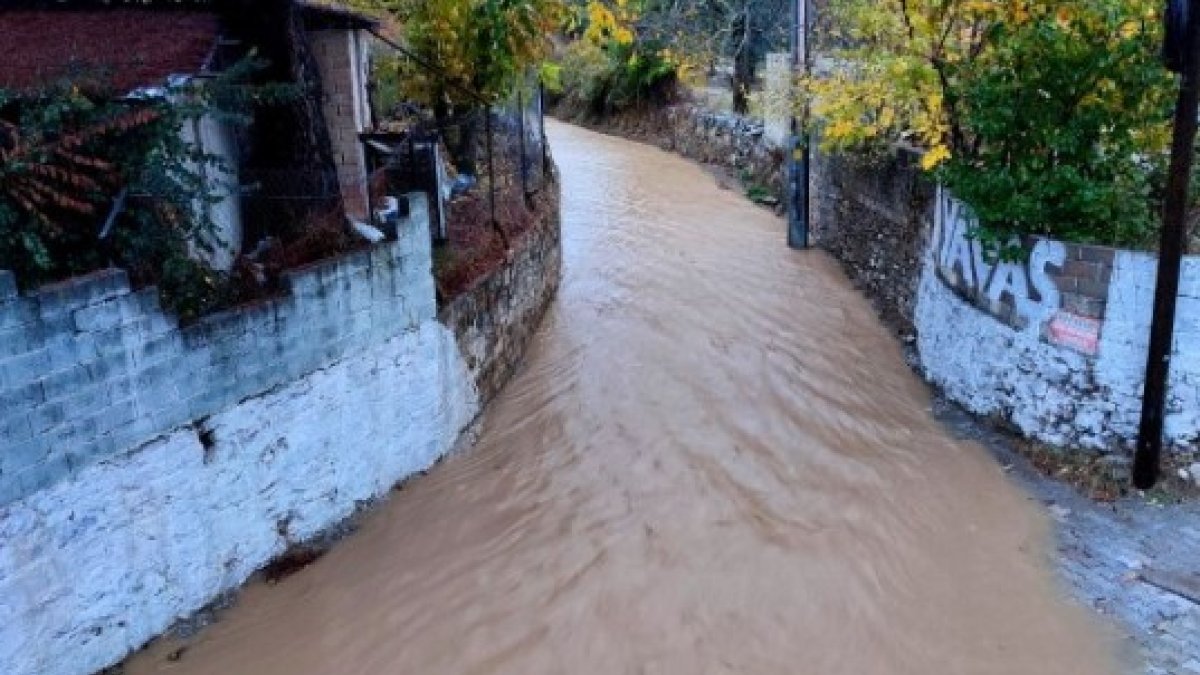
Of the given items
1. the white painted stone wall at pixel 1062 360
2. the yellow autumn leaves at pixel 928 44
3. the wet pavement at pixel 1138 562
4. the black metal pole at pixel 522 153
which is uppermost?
the yellow autumn leaves at pixel 928 44

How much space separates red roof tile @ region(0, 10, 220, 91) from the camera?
7.54 metres

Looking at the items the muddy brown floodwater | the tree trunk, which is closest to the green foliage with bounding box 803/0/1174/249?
the muddy brown floodwater

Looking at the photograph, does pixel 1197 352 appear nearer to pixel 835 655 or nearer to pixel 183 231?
pixel 835 655

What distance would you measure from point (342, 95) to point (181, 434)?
21.5 ft

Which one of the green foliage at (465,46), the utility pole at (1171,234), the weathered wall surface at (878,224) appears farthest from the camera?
the weathered wall surface at (878,224)

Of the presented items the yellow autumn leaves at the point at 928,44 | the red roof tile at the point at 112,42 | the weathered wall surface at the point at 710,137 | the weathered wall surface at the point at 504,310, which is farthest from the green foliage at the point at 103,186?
the weathered wall surface at the point at 710,137

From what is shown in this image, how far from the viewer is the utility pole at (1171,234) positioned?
694 centimetres

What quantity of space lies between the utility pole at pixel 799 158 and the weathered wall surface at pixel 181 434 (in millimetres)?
8991

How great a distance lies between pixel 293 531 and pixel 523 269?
5067 mm

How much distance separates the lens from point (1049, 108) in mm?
8273

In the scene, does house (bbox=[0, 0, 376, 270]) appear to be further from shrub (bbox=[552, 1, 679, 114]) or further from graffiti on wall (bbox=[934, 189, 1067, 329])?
shrub (bbox=[552, 1, 679, 114])

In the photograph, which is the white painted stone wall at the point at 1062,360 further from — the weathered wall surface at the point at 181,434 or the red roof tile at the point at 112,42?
the red roof tile at the point at 112,42

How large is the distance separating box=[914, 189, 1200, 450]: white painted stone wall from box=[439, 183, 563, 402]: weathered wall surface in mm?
4821

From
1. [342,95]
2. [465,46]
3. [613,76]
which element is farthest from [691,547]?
[613,76]
